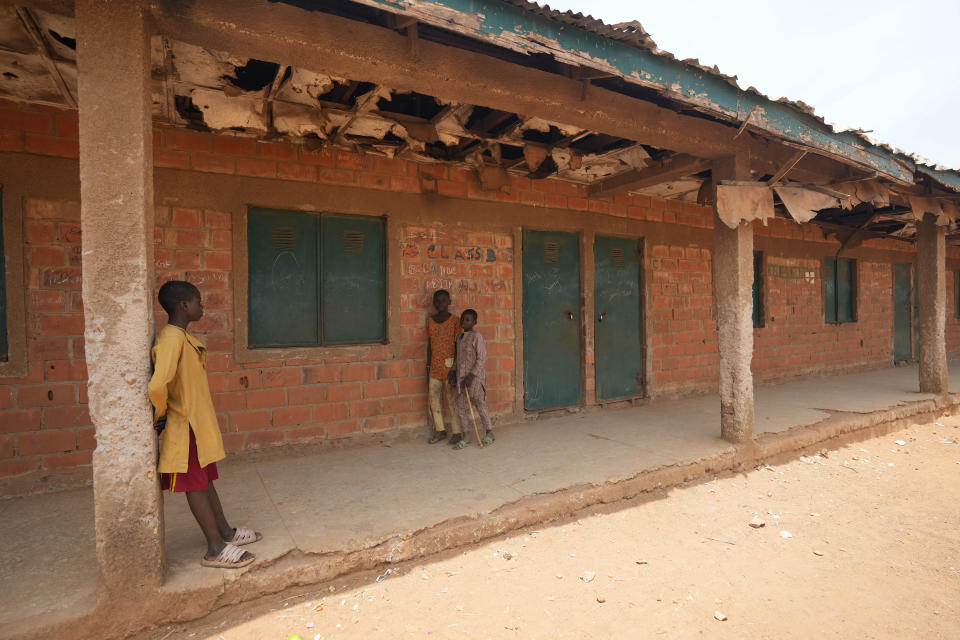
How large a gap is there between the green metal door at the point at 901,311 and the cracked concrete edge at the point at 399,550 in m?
7.17

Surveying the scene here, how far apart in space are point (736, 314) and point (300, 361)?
4061mm

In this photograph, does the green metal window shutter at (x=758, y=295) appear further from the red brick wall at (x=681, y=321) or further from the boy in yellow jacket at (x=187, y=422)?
the boy in yellow jacket at (x=187, y=422)

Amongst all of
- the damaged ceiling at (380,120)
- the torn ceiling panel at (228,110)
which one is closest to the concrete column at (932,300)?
the damaged ceiling at (380,120)

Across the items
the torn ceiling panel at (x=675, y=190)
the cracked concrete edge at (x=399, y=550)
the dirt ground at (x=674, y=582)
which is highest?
the torn ceiling panel at (x=675, y=190)

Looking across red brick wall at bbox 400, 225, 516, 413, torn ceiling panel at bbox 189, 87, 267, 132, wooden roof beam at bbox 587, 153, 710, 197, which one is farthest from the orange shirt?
wooden roof beam at bbox 587, 153, 710, 197

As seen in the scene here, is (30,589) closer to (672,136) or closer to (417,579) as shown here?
(417,579)

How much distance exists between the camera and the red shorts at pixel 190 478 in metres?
2.45

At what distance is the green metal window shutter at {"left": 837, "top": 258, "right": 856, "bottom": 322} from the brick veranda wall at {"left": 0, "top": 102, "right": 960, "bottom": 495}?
13.1 ft

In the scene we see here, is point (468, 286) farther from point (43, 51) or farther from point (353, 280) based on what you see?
point (43, 51)

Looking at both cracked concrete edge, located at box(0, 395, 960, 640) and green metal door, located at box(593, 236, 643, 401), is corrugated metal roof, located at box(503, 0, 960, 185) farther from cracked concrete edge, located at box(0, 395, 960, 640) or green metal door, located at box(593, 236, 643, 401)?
cracked concrete edge, located at box(0, 395, 960, 640)

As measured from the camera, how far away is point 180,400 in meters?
2.46

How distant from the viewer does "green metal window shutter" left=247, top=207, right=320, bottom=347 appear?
4.35m

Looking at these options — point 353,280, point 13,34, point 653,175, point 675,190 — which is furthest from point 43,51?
point 675,190

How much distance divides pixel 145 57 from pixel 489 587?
322cm
